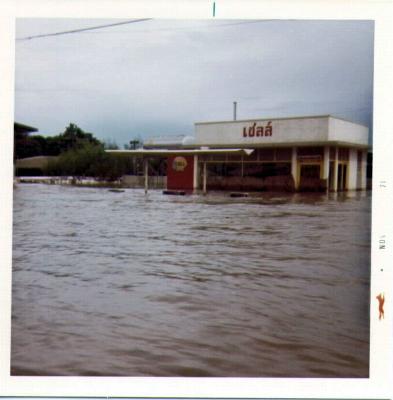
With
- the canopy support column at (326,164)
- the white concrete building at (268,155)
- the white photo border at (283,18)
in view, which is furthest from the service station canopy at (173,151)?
the white photo border at (283,18)

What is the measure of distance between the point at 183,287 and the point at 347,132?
196 cm

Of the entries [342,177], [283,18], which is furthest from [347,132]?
[283,18]

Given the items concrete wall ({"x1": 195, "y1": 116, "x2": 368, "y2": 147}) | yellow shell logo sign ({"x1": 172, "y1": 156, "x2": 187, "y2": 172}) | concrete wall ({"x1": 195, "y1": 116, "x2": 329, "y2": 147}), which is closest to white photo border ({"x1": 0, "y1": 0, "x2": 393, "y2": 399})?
concrete wall ({"x1": 195, "y1": 116, "x2": 368, "y2": 147})

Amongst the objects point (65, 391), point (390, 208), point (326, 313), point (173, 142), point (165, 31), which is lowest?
point (65, 391)

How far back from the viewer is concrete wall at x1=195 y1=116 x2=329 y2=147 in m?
4.65

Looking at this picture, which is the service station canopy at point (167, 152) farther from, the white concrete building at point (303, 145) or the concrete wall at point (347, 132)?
the concrete wall at point (347, 132)

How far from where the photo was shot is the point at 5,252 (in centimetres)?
364

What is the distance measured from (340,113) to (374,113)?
653mm

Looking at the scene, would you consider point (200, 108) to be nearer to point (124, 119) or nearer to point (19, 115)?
point (124, 119)

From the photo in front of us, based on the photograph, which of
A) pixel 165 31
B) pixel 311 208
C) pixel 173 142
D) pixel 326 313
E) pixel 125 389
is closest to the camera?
pixel 125 389

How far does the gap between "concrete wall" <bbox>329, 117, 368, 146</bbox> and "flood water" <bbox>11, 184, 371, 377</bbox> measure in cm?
48

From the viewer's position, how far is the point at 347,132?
4340 millimetres

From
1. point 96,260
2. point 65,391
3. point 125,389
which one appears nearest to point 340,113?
point 96,260

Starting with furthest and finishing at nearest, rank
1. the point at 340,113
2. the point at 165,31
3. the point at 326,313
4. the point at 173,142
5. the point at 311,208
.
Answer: the point at 311,208 < the point at 173,142 < the point at 340,113 < the point at 165,31 < the point at 326,313
